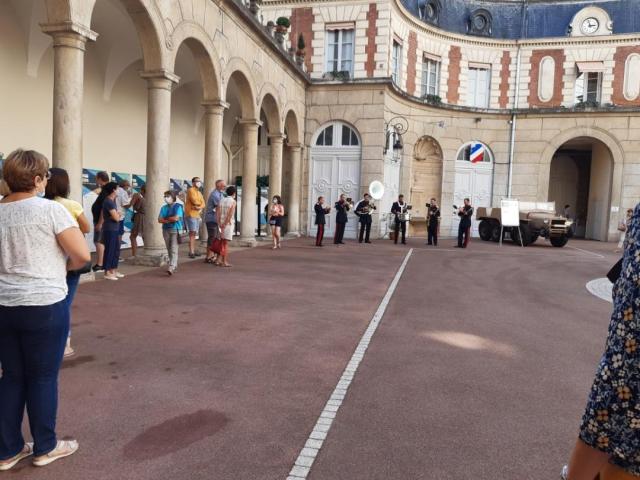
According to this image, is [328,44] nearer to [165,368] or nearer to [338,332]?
[338,332]

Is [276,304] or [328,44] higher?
[328,44]

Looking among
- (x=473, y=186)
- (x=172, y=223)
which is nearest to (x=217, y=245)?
(x=172, y=223)

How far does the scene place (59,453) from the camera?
2.93m

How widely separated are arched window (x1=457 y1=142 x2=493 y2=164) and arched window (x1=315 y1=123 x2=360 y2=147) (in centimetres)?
624

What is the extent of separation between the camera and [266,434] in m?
3.30

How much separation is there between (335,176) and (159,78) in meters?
12.0

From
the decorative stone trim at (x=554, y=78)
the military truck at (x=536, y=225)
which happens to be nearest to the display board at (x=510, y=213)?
the military truck at (x=536, y=225)

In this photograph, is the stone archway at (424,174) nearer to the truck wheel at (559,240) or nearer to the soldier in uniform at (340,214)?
the truck wheel at (559,240)

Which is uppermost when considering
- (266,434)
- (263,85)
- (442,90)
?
(442,90)

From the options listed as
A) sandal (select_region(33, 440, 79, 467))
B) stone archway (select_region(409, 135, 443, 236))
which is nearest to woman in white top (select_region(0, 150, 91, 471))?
sandal (select_region(33, 440, 79, 467))

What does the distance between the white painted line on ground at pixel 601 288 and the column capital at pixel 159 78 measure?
8.68 meters

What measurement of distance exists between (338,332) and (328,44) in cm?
1784

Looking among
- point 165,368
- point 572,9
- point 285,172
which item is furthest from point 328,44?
point 165,368

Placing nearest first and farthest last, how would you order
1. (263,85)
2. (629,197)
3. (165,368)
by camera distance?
1. (165,368)
2. (263,85)
3. (629,197)
